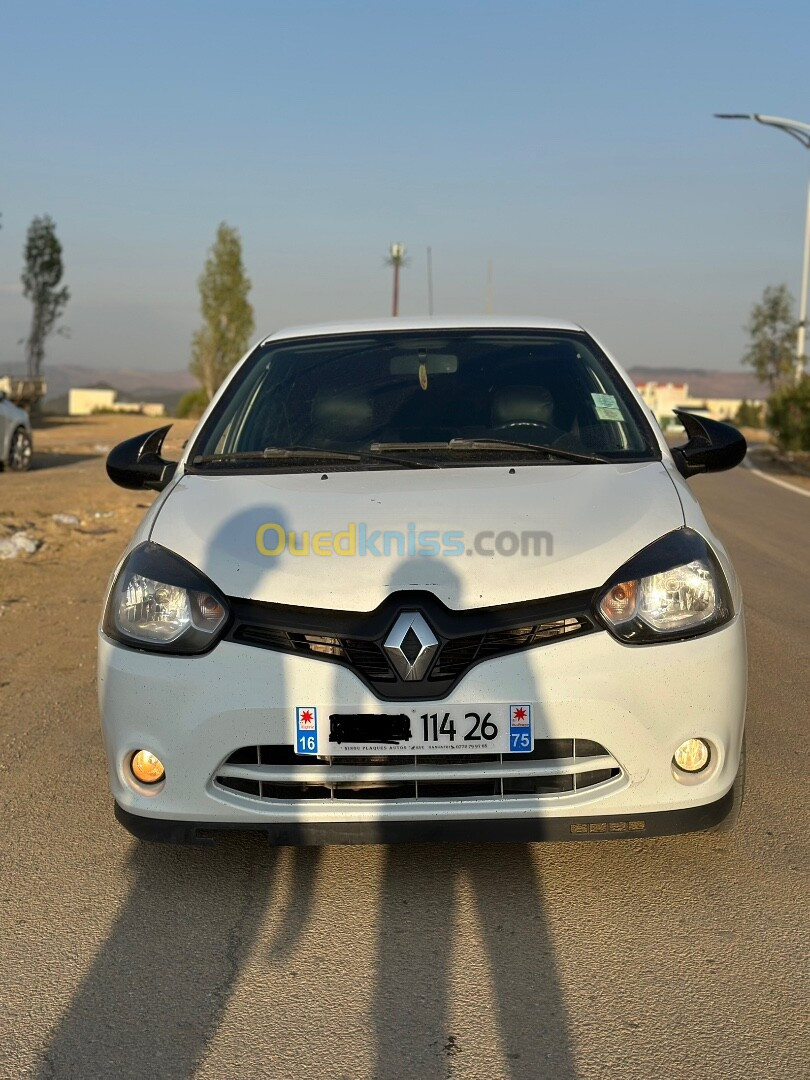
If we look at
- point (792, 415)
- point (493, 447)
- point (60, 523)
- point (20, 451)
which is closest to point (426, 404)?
point (493, 447)

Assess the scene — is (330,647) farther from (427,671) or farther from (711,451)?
(711,451)

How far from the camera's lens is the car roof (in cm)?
518

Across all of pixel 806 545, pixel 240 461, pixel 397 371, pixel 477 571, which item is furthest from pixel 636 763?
pixel 806 545

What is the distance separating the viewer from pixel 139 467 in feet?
15.0

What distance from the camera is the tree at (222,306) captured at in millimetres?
72812

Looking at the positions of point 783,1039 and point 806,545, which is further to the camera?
point 806,545

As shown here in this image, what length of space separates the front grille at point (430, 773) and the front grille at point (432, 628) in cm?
20

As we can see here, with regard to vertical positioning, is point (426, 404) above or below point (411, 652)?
above

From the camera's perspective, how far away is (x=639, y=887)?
3.60 meters

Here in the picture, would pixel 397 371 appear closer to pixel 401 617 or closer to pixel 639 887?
pixel 401 617

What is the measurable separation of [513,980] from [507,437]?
2.08 metres

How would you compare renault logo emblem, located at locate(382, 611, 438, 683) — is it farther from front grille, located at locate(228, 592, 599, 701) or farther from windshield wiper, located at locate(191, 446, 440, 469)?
windshield wiper, located at locate(191, 446, 440, 469)

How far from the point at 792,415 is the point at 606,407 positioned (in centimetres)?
2600

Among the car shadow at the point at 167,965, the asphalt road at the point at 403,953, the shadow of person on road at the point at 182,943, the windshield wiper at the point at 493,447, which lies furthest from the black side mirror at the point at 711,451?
the car shadow at the point at 167,965
